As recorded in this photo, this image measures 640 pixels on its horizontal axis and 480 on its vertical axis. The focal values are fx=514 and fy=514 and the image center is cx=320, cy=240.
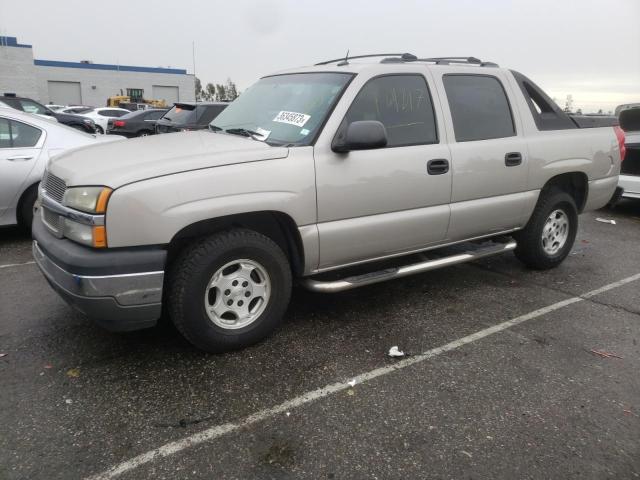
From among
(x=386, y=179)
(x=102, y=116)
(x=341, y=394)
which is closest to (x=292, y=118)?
(x=386, y=179)

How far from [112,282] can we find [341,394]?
143cm

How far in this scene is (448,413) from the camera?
9.18 feet

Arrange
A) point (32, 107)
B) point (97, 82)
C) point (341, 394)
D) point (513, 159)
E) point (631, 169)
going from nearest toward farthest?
point (341, 394), point (513, 159), point (631, 169), point (32, 107), point (97, 82)

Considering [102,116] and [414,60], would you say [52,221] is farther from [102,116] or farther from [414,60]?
[102,116]

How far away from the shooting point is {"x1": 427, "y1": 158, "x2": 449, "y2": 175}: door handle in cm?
388

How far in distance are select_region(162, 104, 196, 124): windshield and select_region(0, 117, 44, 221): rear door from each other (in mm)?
5683

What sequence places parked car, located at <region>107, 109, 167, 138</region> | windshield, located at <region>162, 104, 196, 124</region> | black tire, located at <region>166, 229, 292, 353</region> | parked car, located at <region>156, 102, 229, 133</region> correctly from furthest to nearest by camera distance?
parked car, located at <region>107, 109, 167, 138</region> → windshield, located at <region>162, 104, 196, 124</region> → parked car, located at <region>156, 102, 229, 133</region> → black tire, located at <region>166, 229, 292, 353</region>

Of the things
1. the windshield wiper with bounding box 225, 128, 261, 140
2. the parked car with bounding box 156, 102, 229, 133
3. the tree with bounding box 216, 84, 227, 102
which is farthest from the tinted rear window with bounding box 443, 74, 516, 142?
the tree with bounding box 216, 84, 227, 102

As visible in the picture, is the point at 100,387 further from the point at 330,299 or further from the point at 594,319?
the point at 594,319

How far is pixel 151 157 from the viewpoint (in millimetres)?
3105

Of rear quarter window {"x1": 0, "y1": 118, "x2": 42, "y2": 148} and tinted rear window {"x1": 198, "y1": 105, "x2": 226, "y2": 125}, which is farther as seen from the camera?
tinted rear window {"x1": 198, "y1": 105, "x2": 226, "y2": 125}

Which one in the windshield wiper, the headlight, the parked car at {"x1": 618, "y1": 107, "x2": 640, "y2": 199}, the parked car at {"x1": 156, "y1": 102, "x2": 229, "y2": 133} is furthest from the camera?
the parked car at {"x1": 156, "y1": 102, "x2": 229, "y2": 133}

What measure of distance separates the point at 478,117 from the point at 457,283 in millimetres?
1563

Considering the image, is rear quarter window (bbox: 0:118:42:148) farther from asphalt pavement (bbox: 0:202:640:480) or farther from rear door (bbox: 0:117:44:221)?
asphalt pavement (bbox: 0:202:640:480)
